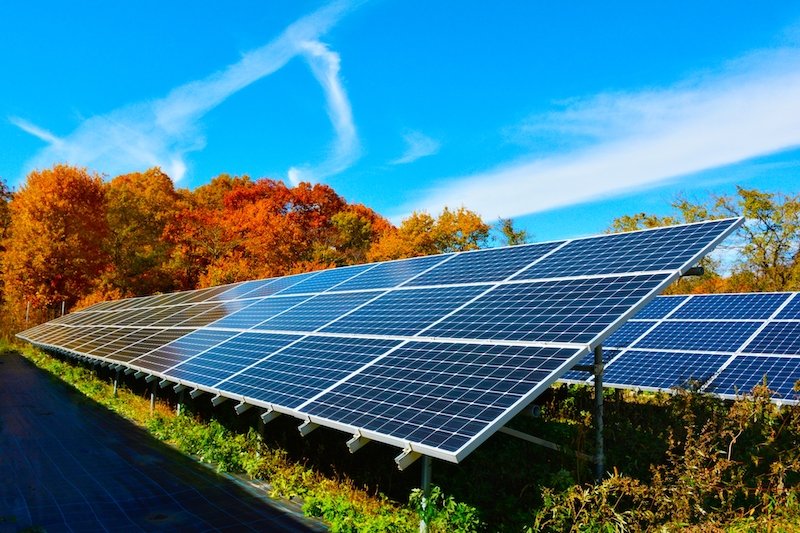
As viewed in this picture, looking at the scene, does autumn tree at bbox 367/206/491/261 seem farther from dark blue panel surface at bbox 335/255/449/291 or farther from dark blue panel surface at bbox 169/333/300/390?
dark blue panel surface at bbox 169/333/300/390

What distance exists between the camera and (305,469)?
30.4ft

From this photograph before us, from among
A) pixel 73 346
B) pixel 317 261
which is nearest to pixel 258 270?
pixel 317 261

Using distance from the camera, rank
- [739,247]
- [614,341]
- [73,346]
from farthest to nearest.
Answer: [739,247] < [73,346] < [614,341]

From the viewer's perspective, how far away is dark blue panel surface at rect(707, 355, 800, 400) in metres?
11.7

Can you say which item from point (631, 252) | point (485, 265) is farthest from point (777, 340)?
point (485, 265)

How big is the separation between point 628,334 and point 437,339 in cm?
1160

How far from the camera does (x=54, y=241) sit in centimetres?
4016

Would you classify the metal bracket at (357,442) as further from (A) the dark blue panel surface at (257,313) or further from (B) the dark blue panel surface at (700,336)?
(B) the dark blue panel surface at (700,336)

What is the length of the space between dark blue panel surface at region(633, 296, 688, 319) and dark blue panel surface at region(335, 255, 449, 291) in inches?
347

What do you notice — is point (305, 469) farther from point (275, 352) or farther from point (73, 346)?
point (73, 346)

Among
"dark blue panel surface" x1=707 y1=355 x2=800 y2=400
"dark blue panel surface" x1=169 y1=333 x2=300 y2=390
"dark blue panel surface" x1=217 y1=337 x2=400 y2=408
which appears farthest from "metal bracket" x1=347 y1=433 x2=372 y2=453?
"dark blue panel surface" x1=707 y1=355 x2=800 y2=400

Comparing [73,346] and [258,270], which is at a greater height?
[258,270]

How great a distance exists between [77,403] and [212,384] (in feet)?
30.6

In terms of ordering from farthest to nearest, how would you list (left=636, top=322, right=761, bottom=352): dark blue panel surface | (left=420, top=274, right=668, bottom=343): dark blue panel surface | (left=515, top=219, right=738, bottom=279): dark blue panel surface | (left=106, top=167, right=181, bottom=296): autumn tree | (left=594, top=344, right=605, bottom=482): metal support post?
(left=106, top=167, right=181, bottom=296): autumn tree, (left=636, top=322, right=761, bottom=352): dark blue panel surface, (left=515, top=219, right=738, bottom=279): dark blue panel surface, (left=594, top=344, right=605, bottom=482): metal support post, (left=420, top=274, right=668, bottom=343): dark blue panel surface
